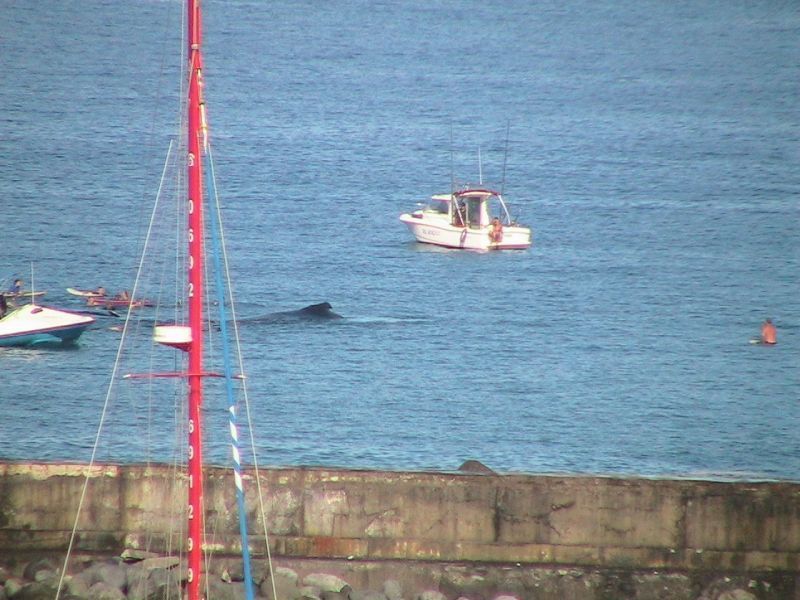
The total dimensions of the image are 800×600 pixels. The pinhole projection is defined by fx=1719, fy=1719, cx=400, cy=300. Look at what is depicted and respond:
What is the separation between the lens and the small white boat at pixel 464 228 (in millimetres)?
61531

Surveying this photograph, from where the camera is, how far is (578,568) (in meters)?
17.7

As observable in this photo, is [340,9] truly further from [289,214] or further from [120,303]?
[120,303]

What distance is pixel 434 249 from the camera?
62.3 meters

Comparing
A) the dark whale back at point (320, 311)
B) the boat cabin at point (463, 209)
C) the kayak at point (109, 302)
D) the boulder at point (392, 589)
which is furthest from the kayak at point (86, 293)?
the boulder at point (392, 589)

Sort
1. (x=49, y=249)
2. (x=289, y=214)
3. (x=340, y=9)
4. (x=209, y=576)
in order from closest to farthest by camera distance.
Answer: (x=209, y=576), (x=49, y=249), (x=289, y=214), (x=340, y=9)

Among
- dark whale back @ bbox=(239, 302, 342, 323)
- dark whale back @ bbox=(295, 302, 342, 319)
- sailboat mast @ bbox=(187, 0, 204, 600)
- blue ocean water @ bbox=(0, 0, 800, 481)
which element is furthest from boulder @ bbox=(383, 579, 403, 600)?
dark whale back @ bbox=(295, 302, 342, 319)

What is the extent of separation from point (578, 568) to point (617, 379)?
2624 centimetres

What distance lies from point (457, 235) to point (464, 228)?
531mm

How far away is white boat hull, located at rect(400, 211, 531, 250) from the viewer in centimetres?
6159

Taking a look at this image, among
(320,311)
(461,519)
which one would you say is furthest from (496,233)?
(461,519)

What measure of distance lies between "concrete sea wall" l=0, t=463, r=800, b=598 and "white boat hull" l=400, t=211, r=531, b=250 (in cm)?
4382

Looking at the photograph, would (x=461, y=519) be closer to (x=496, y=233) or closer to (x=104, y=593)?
(x=104, y=593)

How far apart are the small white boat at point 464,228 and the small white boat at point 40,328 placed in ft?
67.1

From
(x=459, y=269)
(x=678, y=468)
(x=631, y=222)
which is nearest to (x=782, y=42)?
(x=631, y=222)
